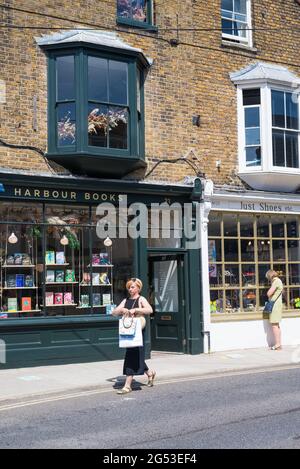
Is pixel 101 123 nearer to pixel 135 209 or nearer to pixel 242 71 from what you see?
pixel 135 209

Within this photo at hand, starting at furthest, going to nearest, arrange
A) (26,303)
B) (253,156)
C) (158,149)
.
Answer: (253,156), (158,149), (26,303)

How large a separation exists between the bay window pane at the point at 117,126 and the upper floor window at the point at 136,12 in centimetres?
214

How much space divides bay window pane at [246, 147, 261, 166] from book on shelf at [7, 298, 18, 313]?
6674 mm

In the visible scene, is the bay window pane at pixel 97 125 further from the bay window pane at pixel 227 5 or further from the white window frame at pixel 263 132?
the bay window pane at pixel 227 5

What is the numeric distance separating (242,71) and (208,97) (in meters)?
1.25

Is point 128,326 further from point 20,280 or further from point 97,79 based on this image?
point 97,79

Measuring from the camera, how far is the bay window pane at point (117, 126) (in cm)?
1391

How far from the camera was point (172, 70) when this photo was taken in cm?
1520

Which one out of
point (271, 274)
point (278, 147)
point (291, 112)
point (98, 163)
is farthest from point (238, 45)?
point (271, 274)

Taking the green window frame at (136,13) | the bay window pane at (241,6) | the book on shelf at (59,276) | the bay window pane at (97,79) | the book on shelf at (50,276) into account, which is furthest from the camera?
the bay window pane at (241,6)

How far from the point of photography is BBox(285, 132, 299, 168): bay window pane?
54.1 feet

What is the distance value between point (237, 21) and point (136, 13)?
9.94 feet

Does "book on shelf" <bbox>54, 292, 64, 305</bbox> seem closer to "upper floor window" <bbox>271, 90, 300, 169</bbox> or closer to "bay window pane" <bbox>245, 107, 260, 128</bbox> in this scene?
"upper floor window" <bbox>271, 90, 300, 169</bbox>

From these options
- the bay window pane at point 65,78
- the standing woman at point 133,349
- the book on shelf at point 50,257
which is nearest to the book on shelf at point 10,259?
the book on shelf at point 50,257
